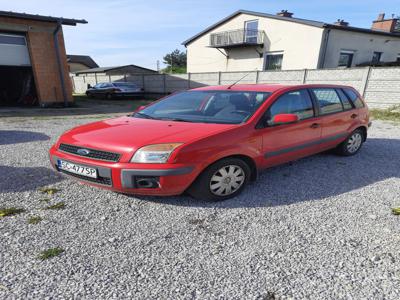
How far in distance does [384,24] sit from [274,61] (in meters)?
12.1

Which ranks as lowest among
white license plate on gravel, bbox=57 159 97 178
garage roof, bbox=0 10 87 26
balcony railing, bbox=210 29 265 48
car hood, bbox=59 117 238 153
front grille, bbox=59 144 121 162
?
white license plate on gravel, bbox=57 159 97 178

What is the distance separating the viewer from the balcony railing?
874 inches

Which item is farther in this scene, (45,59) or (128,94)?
(128,94)

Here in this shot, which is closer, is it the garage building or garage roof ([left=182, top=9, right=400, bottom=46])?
the garage building

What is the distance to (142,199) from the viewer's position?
10.3ft

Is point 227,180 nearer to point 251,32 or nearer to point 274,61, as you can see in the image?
point 274,61

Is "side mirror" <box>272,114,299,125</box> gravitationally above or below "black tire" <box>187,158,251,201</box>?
above

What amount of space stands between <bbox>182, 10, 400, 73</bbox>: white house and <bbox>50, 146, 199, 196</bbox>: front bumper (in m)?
19.6

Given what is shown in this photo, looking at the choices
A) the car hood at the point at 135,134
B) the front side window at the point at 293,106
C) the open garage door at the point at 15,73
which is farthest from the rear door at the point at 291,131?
the open garage door at the point at 15,73

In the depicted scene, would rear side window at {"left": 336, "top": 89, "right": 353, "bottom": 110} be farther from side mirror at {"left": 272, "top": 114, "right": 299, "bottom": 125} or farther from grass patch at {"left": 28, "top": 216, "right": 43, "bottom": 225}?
grass patch at {"left": 28, "top": 216, "right": 43, "bottom": 225}

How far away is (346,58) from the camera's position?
2066 centimetres

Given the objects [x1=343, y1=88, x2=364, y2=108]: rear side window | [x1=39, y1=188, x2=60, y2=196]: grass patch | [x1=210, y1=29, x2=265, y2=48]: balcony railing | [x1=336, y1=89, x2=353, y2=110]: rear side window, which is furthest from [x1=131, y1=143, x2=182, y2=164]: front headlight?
[x1=210, y1=29, x2=265, y2=48]: balcony railing

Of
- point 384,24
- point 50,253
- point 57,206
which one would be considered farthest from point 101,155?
point 384,24

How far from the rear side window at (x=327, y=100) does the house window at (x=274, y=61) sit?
18913 mm
